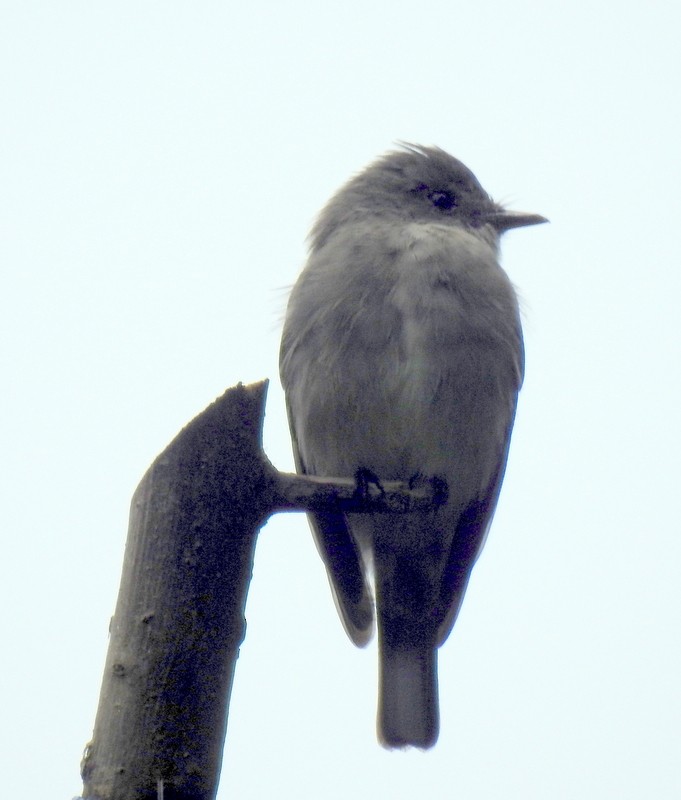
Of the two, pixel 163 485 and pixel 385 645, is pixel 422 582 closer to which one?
pixel 385 645

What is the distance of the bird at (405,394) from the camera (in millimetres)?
4172

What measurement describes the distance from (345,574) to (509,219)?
193 cm

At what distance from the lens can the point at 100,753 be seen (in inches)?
90.1

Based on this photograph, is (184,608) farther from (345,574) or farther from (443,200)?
(443,200)

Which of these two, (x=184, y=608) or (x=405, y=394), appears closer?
(x=184, y=608)

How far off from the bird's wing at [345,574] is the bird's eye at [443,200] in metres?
1.26

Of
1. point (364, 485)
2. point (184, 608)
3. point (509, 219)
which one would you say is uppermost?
point (509, 219)

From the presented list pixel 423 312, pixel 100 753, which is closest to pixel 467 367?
pixel 423 312

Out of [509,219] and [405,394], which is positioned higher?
[509,219]

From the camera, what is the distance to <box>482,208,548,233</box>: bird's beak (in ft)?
17.3

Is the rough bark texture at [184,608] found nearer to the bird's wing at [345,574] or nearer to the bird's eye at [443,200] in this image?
the bird's wing at [345,574]

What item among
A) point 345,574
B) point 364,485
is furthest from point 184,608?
point 345,574

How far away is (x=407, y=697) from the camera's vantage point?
4.60 m

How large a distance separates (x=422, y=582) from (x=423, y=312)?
137 centimetres
